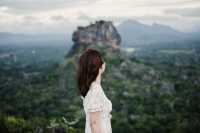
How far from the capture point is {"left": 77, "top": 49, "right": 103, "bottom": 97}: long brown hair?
2330 mm

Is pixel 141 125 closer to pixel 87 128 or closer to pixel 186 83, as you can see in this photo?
pixel 186 83

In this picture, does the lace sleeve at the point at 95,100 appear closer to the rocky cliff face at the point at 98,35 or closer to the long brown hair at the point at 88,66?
the long brown hair at the point at 88,66

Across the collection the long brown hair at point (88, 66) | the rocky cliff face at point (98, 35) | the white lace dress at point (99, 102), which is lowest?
the rocky cliff face at point (98, 35)

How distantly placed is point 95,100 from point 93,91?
2.3 inches

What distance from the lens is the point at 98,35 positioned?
54844 millimetres

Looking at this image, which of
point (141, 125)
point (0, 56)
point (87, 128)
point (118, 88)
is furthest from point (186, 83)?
point (87, 128)

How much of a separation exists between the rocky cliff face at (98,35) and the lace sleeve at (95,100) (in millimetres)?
50277

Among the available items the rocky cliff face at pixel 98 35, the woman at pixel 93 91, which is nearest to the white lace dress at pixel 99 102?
the woman at pixel 93 91

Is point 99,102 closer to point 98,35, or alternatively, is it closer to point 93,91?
point 93,91

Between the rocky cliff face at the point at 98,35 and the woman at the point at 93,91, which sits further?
the rocky cliff face at the point at 98,35

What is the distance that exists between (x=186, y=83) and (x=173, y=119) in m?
13.3

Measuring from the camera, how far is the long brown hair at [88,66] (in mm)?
2330

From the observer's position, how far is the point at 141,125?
29656 millimetres

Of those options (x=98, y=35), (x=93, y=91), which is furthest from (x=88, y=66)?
(x=98, y=35)
